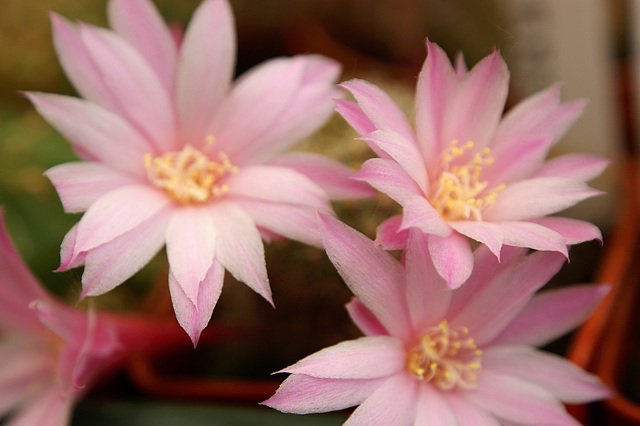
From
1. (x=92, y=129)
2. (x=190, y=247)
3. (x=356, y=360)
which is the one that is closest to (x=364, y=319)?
(x=356, y=360)

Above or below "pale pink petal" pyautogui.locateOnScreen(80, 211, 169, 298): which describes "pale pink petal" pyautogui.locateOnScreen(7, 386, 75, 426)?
below

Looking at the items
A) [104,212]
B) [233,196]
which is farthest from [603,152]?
[104,212]

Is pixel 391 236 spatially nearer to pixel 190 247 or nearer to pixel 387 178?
pixel 387 178

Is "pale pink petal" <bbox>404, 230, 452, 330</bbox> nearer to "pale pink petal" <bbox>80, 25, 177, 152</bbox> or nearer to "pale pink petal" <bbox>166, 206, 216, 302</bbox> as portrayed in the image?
"pale pink petal" <bbox>166, 206, 216, 302</bbox>

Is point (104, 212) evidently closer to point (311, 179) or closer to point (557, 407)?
point (311, 179)

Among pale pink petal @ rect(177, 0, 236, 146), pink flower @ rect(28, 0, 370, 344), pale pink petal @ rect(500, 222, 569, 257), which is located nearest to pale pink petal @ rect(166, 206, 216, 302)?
pink flower @ rect(28, 0, 370, 344)
